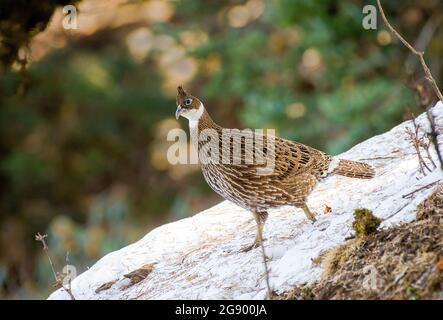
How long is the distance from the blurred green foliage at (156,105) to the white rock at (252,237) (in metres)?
3.65

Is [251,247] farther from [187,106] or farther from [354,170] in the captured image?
[187,106]

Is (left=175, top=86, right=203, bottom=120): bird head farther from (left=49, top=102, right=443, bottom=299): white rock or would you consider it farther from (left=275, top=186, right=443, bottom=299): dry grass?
(left=275, top=186, right=443, bottom=299): dry grass

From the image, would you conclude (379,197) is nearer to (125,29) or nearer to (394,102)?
(394,102)

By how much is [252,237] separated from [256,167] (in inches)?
20.8

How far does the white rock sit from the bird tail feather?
0.23ft

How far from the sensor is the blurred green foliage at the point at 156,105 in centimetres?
1130

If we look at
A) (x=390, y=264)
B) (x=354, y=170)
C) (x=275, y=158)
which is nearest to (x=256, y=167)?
(x=275, y=158)

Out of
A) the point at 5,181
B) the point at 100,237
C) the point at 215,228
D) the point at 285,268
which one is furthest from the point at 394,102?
the point at 5,181

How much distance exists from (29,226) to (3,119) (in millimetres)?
2477

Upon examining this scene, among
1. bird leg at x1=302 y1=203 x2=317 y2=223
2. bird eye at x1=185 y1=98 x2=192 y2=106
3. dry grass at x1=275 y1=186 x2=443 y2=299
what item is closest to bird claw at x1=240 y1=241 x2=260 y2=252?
bird leg at x1=302 y1=203 x2=317 y2=223

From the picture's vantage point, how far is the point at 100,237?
10531 mm

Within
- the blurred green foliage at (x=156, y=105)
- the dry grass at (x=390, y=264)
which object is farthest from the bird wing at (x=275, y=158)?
the blurred green foliage at (x=156, y=105)

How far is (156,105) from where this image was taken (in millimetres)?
18141

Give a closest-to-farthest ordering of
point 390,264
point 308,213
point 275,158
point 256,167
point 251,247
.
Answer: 1. point 390,264
2. point 251,247
3. point 308,213
4. point 256,167
5. point 275,158
